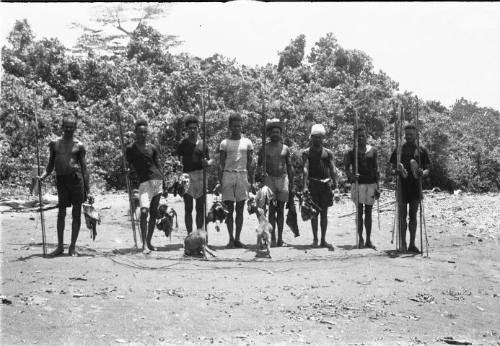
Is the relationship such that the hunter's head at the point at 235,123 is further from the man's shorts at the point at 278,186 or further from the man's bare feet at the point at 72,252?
the man's bare feet at the point at 72,252

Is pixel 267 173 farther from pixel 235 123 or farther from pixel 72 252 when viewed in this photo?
pixel 72 252

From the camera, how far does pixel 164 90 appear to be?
17.9 meters

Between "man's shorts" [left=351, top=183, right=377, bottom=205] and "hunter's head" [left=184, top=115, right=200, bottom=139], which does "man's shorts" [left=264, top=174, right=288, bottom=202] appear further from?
"hunter's head" [left=184, top=115, right=200, bottom=139]

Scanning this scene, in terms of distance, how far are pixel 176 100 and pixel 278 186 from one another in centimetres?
1029

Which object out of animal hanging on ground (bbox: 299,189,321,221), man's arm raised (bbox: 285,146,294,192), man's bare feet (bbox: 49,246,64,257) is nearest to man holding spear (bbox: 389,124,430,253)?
animal hanging on ground (bbox: 299,189,321,221)

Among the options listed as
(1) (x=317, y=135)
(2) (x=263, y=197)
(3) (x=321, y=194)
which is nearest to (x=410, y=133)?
(1) (x=317, y=135)

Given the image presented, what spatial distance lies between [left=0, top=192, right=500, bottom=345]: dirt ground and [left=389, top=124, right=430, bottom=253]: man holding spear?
1.57 ft

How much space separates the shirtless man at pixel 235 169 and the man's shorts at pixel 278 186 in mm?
312

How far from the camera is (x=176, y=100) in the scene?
18062mm

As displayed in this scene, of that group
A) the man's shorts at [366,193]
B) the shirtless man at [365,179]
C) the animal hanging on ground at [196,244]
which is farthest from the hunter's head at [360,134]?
the animal hanging on ground at [196,244]

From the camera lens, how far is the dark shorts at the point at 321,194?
28.3 feet

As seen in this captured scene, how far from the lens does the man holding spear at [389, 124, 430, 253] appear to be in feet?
26.7

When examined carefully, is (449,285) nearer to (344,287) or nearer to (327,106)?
(344,287)

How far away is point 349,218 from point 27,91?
10.5 meters
